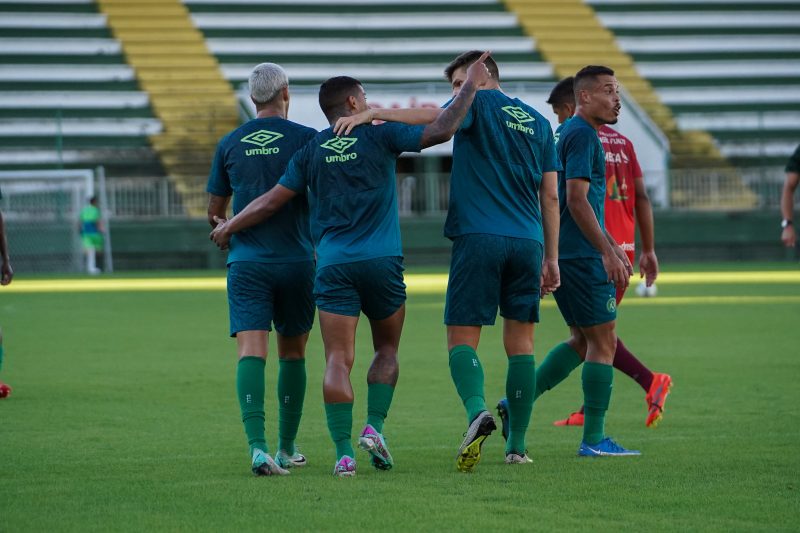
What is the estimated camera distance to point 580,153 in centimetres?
695

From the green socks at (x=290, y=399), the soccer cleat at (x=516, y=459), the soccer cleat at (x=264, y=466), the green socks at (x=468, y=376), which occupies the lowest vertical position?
the soccer cleat at (x=516, y=459)

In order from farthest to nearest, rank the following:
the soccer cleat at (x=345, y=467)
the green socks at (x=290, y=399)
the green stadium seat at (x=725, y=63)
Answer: the green stadium seat at (x=725, y=63), the green socks at (x=290, y=399), the soccer cleat at (x=345, y=467)

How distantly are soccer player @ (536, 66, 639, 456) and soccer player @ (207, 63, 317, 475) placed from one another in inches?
54.2

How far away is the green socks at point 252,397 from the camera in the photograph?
6.31 m

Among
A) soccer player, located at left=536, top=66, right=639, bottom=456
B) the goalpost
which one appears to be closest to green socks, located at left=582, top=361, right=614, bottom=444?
soccer player, located at left=536, top=66, right=639, bottom=456

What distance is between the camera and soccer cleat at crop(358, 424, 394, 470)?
6219 millimetres

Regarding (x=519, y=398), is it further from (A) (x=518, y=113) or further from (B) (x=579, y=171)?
(A) (x=518, y=113)

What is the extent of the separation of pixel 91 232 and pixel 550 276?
25.0 metres

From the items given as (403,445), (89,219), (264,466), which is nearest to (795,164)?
(403,445)

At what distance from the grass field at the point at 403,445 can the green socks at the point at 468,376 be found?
13.5 inches

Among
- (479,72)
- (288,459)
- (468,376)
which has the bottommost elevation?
(288,459)

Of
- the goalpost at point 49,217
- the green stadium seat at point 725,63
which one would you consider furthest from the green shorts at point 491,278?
the green stadium seat at point 725,63

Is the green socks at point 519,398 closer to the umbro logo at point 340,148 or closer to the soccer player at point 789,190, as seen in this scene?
the umbro logo at point 340,148

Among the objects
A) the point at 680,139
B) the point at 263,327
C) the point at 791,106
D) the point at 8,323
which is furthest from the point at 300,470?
the point at 791,106
